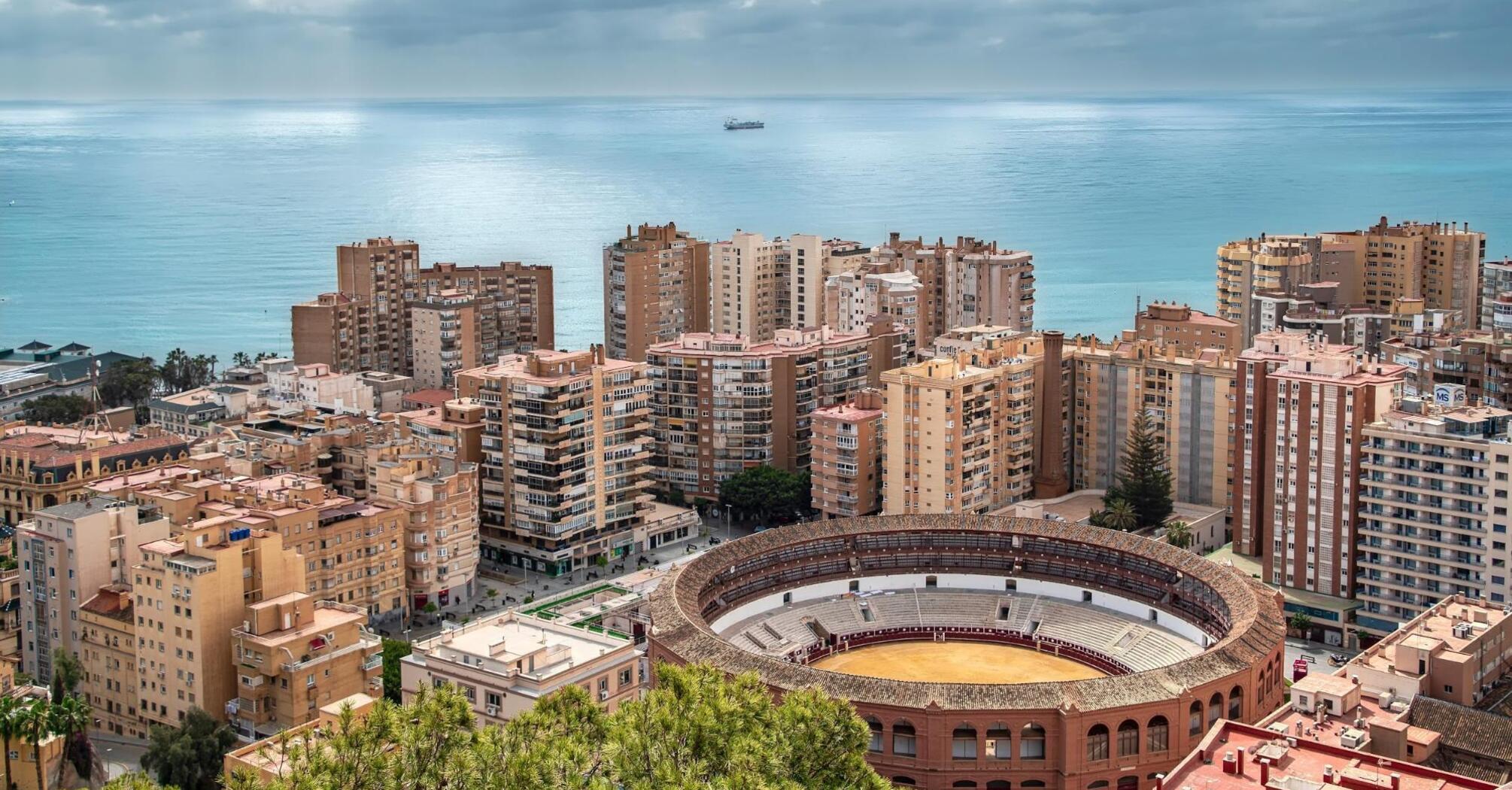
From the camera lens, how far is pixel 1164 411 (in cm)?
4978

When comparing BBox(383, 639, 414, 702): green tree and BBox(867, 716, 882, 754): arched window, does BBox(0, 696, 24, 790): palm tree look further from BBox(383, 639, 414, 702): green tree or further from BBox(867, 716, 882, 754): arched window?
BBox(867, 716, 882, 754): arched window

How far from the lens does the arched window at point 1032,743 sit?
96.5ft

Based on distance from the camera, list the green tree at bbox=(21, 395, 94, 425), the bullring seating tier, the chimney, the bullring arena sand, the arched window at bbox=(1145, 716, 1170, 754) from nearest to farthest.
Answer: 1. the arched window at bbox=(1145, 716, 1170, 754)
2. the bullring arena sand
3. the bullring seating tier
4. the chimney
5. the green tree at bbox=(21, 395, 94, 425)

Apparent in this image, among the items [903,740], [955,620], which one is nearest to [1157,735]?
[903,740]

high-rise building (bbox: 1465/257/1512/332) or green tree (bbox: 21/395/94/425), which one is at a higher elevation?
high-rise building (bbox: 1465/257/1512/332)

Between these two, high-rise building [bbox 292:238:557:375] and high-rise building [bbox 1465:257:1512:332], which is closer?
high-rise building [bbox 1465:257:1512:332]

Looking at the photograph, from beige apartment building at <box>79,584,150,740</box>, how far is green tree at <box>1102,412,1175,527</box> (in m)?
26.0

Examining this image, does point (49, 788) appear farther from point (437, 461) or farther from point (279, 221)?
point (279, 221)

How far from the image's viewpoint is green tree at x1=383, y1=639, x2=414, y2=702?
35000 millimetres

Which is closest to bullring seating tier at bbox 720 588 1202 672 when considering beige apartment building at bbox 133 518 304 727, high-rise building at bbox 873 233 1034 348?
beige apartment building at bbox 133 518 304 727

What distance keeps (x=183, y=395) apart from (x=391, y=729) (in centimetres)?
4395

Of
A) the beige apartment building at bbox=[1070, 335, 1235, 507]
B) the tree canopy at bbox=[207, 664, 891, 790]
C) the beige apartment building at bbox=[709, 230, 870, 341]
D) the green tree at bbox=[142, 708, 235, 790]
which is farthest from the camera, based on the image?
the beige apartment building at bbox=[709, 230, 870, 341]

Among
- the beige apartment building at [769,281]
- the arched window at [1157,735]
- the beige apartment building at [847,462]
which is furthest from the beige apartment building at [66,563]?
the beige apartment building at [769,281]

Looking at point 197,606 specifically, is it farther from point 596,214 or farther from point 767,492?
point 596,214
